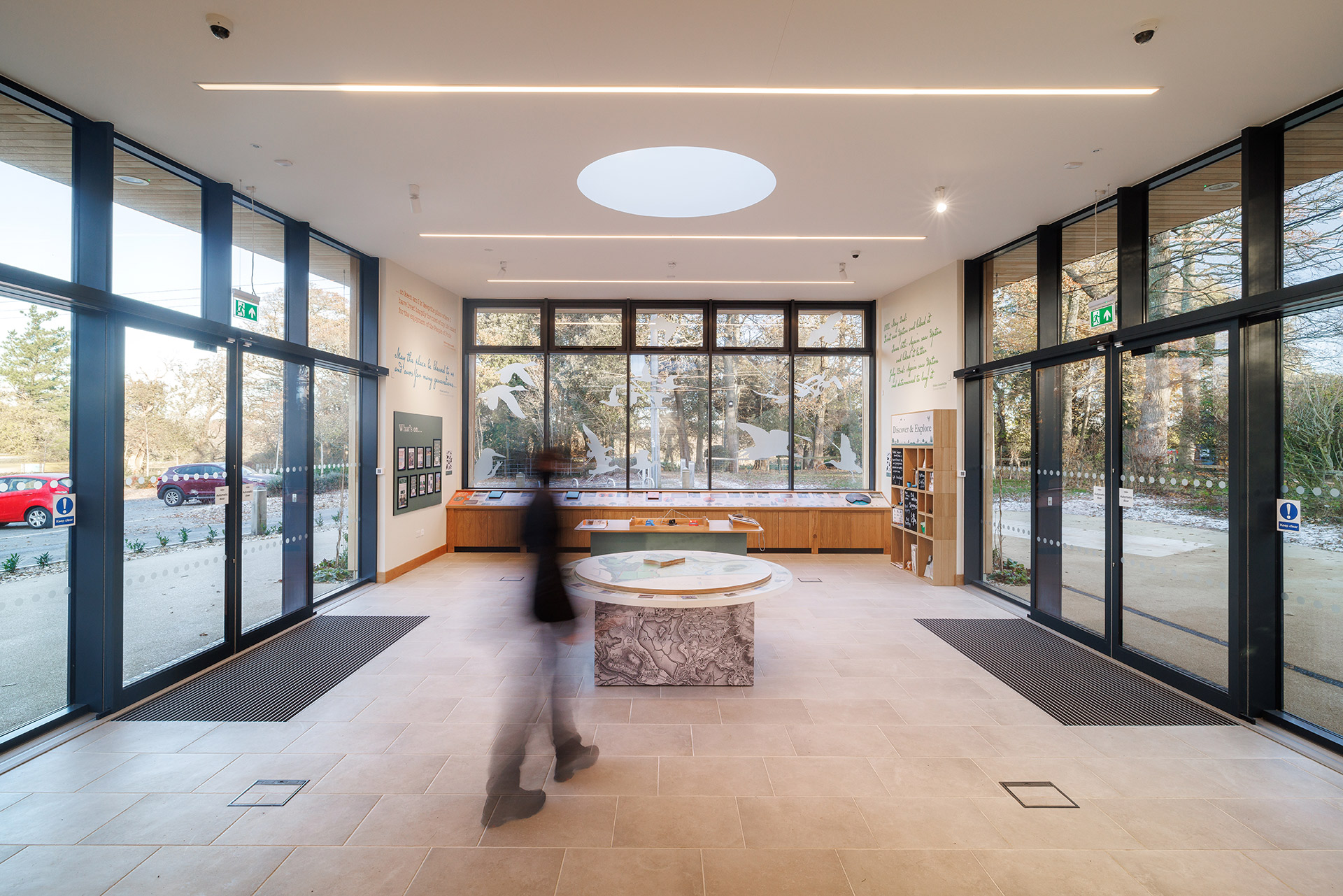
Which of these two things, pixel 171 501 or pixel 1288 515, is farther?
pixel 171 501

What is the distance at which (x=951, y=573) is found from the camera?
7094 millimetres

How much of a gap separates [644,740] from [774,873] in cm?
119

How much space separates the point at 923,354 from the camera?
7.91m

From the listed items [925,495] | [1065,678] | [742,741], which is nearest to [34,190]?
[742,741]

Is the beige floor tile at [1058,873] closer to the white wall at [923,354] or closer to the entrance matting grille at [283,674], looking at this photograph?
the entrance matting grille at [283,674]

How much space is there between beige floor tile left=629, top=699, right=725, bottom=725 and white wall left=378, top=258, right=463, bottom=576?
4.83 m

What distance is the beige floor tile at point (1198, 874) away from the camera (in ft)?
7.36

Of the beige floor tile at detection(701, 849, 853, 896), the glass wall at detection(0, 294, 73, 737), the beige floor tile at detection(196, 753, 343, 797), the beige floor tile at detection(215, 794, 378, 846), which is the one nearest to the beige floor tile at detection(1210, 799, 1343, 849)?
the beige floor tile at detection(701, 849, 853, 896)

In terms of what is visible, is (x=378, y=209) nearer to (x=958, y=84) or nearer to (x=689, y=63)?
(x=689, y=63)

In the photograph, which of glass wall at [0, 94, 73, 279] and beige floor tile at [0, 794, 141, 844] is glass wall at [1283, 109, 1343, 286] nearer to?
beige floor tile at [0, 794, 141, 844]

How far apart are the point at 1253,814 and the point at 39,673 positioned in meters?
6.87

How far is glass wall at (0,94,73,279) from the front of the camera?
131 inches

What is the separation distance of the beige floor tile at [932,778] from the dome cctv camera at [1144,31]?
4.04m

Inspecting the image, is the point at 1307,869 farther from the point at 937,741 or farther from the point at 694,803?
the point at 694,803
